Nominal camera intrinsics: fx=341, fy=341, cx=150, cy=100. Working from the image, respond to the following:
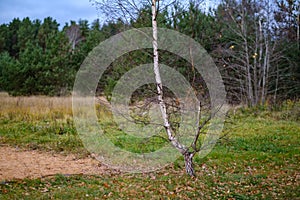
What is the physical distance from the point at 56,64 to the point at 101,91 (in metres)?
8.24

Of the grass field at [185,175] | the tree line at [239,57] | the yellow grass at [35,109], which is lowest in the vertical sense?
the grass field at [185,175]

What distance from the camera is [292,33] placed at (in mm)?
19516

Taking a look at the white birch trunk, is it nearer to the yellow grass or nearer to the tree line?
the tree line

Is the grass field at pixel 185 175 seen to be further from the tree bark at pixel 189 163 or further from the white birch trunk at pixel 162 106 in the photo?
the white birch trunk at pixel 162 106

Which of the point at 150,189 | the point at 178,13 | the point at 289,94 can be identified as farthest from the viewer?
the point at 289,94

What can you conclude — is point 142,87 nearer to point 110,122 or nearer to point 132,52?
point 132,52

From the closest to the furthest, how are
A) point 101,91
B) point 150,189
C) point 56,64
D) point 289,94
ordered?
point 150,189 → point 101,91 → point 289,94 → point 56,64

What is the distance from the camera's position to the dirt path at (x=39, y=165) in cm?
609

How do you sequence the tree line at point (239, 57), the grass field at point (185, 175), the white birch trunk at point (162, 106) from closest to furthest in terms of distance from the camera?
the grass field at point (185, 175)
the white birch trunk at point (162, 106)
the tree line at point (239, 57)

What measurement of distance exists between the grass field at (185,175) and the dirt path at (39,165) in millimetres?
406

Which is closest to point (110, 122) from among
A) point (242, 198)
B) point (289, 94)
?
point (242, 198)

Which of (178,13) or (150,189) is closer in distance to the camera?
(150,189)

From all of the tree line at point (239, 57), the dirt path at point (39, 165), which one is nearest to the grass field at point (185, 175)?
the dirt path at point (39, 165)

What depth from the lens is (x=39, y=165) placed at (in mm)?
6727
